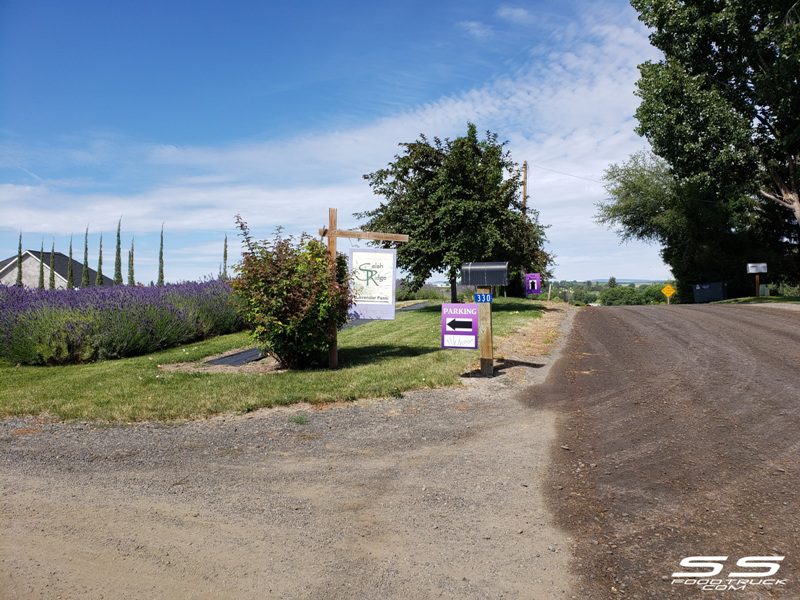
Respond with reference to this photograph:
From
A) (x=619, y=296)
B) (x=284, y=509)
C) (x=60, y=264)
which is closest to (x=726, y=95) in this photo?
(x=284, y=509)

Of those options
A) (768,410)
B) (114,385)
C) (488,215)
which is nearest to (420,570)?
(768,410)

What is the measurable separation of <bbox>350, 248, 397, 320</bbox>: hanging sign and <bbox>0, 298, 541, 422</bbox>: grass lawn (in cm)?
98

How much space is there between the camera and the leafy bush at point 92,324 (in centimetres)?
1165

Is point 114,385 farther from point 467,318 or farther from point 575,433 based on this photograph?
point 575,433

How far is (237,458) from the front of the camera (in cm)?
500

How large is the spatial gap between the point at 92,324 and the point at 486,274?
29.6 ft

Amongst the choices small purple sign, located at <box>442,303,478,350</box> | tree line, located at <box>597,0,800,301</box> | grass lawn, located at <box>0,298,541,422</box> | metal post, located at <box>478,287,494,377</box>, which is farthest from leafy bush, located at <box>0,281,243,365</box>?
tree line, located at <box>597,0,800,301</box>

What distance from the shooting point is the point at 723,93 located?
23938 millimetres

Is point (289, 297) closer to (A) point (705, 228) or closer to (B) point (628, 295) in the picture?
(A) point (705, 228)

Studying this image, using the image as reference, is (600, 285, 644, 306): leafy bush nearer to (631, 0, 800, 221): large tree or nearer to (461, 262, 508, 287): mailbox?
(631, 0, 800, 221): large tree

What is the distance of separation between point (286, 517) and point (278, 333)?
565cm

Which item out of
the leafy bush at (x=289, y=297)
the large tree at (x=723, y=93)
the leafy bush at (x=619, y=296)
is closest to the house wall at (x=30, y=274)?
the leafy bush at (x=289, y=297)

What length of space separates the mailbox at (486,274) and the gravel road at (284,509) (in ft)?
9.46

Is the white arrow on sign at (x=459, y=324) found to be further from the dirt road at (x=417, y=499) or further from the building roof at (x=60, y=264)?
the building roof at (x=60, y=264)
